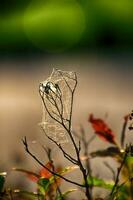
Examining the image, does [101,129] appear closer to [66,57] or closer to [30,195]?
[30,195]

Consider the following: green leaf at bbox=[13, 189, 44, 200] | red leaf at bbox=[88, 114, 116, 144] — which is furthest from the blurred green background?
green leaf at bbox=[13, 189, 44, 200]

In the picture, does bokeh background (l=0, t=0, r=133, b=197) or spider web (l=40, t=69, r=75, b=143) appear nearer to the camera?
spider web (l=40, t=69, r=75, b=143)

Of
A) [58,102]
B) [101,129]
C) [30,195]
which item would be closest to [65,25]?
[101,129]

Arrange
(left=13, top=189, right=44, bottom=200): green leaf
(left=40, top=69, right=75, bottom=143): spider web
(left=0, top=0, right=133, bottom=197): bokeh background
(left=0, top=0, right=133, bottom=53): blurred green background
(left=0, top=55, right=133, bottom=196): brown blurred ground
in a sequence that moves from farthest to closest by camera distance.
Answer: (left=0, top=0, right=133, bottom=53): blurred green background < (left=0, top=0, right=133, bottom=197): bokeh background < (left=0, top=55, right=133, bottom=196): brown blurred ground < (left=13, top=189, right=44, bottom=200): green leaf < (left=40, top=69, right=75, bottom=143): spider web

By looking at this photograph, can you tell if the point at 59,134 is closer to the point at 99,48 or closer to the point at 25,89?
the point at 25,89

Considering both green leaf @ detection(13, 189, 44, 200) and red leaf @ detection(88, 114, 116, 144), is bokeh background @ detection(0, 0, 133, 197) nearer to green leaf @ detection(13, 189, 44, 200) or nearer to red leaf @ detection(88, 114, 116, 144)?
red leaf @ detection(88, 114, 116, 144)

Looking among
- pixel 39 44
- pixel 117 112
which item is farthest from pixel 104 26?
pixel 117 112

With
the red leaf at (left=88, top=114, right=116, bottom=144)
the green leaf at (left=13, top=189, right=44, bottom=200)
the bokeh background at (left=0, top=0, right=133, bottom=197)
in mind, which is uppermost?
the bokeh background at (left=0, top=0, right=133, bottom=197)

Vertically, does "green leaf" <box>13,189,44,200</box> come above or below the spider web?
below
